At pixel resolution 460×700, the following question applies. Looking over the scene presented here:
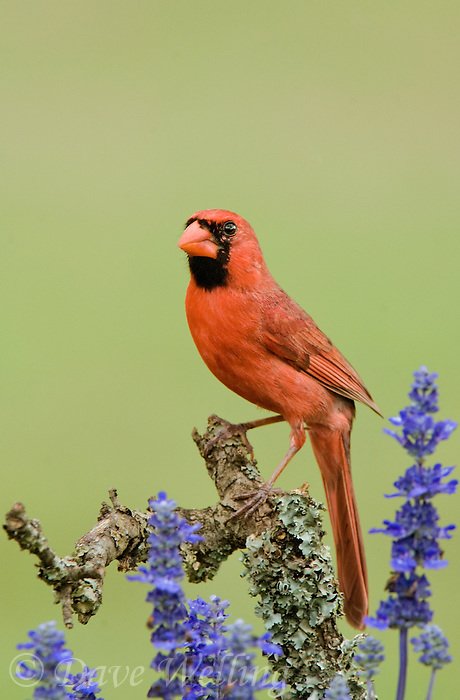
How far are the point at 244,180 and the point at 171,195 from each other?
66 centimetres

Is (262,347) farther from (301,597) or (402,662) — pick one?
(402,662)

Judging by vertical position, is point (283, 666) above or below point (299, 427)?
below

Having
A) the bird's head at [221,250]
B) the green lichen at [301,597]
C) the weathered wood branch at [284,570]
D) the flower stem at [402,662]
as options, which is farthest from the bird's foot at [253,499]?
the flower stem at [402,662]

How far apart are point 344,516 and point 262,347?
548 mm

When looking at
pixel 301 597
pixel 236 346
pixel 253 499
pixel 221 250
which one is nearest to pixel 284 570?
pixel 301 597

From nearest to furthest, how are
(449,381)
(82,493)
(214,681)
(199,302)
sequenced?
(214,681)
(199,302)
(82,493)
(449,381)

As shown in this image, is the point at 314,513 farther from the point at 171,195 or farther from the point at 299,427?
the point at 171,195

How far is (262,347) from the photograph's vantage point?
3.16m

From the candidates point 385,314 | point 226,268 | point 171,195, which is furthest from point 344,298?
point 226,268

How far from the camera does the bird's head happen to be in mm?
3074

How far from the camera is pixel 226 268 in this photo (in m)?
3.18

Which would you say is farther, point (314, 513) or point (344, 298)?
point (344, 298)

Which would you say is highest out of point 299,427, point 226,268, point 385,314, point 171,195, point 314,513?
point 171,195

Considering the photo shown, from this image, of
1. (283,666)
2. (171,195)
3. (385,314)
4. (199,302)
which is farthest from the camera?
(171,195)
